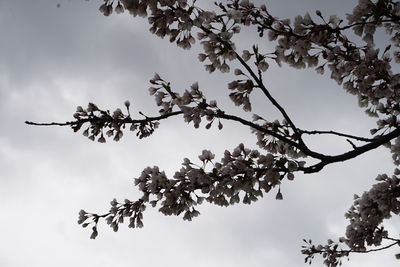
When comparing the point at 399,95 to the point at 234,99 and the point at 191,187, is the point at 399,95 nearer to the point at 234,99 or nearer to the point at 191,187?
the point at 234,99

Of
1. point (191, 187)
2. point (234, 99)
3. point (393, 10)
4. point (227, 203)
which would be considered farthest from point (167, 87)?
point (393, 10)

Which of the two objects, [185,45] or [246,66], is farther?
[185,45]

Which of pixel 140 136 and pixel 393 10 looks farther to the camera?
pixel 140 136

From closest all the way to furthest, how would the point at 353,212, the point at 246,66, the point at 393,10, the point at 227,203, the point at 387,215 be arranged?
the point at 393,10, the point at 246,66, the point at 227,203, the point at 387,215, the point at 353,212

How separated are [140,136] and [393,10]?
12.8ft

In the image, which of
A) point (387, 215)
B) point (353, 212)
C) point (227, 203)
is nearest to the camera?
point (227, 203)

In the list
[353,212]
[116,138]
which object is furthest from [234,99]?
[353,212]

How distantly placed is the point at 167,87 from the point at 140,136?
0.90 m

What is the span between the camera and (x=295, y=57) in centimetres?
564

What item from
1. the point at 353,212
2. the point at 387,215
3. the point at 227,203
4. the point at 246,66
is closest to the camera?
the point at 246,66

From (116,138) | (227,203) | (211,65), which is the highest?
(211,65)

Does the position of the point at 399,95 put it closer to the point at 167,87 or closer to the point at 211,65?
the point at 211,65

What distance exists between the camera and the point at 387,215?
5789mm

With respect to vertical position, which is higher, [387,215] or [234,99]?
[234,99]
